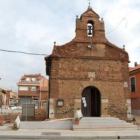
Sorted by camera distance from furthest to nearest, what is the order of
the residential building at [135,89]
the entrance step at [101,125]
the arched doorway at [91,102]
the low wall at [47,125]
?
the residential building at [135,89], the arched doorway at [91,102], the low wall at [47,125], the entrance step at [101,125]

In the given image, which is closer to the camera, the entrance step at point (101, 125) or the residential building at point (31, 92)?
the entrance step at point (101, 125)

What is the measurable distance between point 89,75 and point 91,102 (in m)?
2.70

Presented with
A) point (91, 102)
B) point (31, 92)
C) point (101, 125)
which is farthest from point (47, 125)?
point (31, 92)

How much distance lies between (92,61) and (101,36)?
2471 mm

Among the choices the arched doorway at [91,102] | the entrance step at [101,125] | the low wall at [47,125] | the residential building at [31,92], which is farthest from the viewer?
the residential building at [31,92]

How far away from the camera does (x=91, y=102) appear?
63.7 feet

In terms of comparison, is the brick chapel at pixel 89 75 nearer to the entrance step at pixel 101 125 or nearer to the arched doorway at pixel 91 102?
the arched doorway at pixel 91 102

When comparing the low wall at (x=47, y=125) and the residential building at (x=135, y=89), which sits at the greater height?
the residential building at (x=135, y=89)

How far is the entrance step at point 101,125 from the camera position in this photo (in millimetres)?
14555

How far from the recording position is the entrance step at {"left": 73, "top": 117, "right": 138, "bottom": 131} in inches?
573

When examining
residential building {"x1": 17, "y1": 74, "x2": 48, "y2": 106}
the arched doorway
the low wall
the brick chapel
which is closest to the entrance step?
the low wall

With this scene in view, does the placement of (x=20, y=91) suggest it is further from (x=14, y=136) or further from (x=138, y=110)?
(x=14, y=136)

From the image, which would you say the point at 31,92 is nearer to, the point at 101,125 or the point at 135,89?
the point at 135,89

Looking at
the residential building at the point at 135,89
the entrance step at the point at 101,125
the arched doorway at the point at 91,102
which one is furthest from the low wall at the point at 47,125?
the residential building at the point at 135,89
